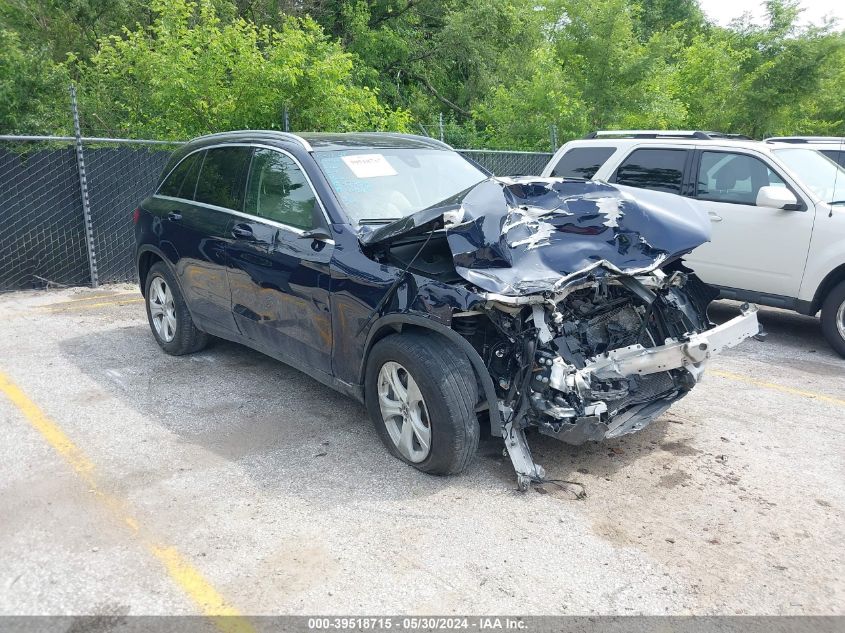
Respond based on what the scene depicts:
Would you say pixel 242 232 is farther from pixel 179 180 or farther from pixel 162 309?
pixel 162 309

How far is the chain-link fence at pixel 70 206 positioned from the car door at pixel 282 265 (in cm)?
472

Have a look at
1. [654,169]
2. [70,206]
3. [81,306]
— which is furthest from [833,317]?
[70,206]

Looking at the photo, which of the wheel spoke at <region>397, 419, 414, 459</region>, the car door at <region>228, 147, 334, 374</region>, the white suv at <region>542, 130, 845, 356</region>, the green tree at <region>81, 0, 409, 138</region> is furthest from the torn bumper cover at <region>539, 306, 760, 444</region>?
the green tree at <region>81, 0, 409, 138</region>

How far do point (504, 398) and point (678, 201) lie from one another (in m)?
1.89

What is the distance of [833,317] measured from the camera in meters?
6.68

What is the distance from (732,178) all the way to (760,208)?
0.49 meters

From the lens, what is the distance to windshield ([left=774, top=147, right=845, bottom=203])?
7070mm

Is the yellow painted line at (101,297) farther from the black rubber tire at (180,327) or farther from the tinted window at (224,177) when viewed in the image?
the tinted window at (224,177)

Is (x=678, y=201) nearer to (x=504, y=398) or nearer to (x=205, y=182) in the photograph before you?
(x=504, y=398)

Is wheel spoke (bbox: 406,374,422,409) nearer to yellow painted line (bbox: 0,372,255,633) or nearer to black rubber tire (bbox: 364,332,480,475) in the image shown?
black rubber tire (bbox: 364,332,480,475)

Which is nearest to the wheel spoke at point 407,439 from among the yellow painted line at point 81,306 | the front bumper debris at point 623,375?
the front bumper debris at point 623,375

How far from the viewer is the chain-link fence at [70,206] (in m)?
8.73

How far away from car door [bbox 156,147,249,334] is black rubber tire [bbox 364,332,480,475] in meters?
2.08

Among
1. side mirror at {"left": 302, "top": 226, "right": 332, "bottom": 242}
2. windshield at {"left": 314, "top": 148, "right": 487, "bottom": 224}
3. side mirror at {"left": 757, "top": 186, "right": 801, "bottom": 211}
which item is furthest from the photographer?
side mirror at {"left": 757, "top": 186, "right": 801, "bottom": 211}
